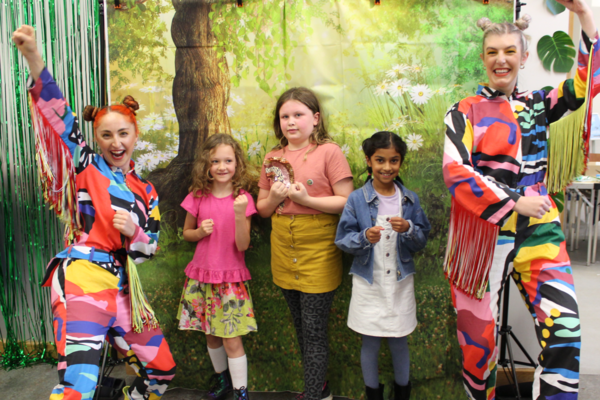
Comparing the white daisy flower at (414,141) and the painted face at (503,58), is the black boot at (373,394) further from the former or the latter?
the painted face at (503,58)

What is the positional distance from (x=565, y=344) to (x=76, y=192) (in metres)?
2.10

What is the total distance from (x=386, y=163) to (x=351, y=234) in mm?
390

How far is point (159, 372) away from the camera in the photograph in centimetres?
204

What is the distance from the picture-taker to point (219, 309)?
7.68ft

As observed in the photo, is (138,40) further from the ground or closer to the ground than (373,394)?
further from the ground

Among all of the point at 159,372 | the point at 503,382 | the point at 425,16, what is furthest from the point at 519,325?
the point at 159,372

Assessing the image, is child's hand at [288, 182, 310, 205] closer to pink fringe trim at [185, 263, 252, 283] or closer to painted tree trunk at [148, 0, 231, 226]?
pink fringe trim at [185, 263, 252, 283]

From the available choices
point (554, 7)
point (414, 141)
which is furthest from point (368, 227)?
point (554, 7)

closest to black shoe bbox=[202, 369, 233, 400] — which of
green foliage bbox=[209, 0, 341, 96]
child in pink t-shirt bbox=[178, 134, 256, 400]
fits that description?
child in pink t-shirt bbox=[178, 134, 256, 400]

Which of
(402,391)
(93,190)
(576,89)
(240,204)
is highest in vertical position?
(576,89)

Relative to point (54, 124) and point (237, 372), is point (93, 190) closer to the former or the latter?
point (54, 124)

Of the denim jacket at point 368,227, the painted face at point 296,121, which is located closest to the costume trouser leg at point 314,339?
the denim jacket at point 368,227

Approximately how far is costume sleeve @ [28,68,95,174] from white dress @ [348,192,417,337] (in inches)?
56.5

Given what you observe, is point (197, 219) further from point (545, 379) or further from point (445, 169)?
point (545, 379)
